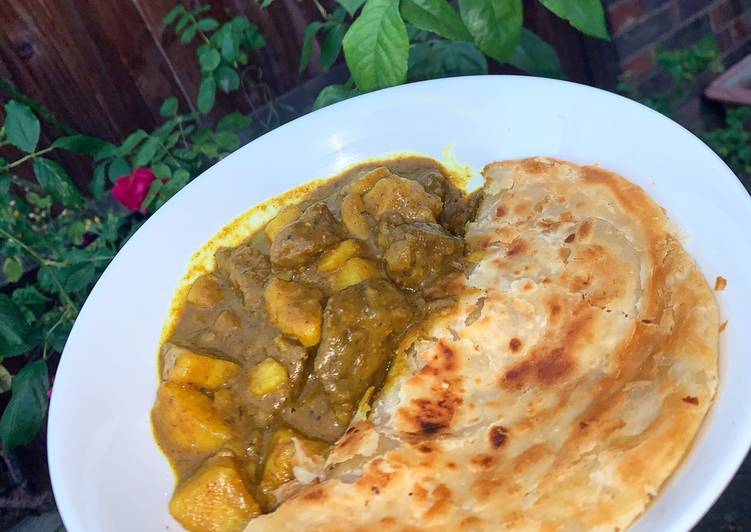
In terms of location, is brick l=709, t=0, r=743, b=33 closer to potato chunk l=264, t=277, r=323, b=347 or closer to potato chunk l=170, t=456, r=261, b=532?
potato chunk l=264, t=277, r=323, b=347

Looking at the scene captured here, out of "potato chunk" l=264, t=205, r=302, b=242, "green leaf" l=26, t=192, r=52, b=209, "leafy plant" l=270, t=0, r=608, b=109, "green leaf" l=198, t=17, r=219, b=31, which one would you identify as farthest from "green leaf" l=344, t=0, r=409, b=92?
"green leaf" l=26, t=192, r=52, b=209

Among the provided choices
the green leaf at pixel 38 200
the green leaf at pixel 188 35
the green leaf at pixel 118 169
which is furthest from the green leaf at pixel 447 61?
the green leaf at pixel 38 200

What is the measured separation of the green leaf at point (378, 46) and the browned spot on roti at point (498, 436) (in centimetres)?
136

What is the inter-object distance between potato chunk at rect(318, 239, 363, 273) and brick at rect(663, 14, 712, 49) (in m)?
2.84

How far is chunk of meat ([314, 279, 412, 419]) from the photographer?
7.59 feet

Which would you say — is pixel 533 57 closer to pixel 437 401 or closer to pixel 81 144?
pixel 437 401

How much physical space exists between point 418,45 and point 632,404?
2.08 meters

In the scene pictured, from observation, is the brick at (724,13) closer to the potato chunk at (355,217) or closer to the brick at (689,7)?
the brick at (689,7)

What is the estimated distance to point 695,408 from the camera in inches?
67.7

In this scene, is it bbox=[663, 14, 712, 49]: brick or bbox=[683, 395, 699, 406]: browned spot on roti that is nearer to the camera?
bbox=[683, 395, 699, 406]: browned spot on roti

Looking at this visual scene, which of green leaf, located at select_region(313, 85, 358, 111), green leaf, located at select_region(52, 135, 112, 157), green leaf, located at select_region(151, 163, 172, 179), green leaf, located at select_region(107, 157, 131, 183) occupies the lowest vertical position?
green leaf, located at select_region(313, 85, 358, 111)

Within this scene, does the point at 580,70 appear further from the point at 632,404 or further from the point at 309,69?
the point at 632,404

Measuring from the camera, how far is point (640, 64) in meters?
4.45

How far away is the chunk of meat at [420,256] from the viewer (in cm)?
247
